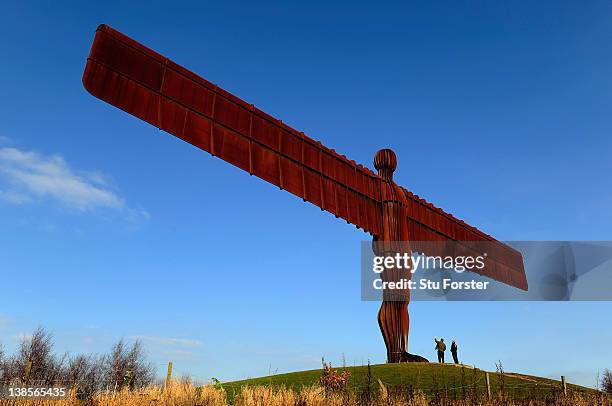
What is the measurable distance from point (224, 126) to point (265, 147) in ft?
5.90

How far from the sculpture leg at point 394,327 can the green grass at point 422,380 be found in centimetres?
100

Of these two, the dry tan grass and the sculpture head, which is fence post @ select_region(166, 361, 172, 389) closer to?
the dry tan grass

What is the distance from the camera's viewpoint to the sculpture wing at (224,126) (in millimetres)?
16688

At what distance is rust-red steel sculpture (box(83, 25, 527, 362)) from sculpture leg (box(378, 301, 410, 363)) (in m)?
0.04

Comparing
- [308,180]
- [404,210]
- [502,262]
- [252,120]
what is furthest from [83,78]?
[502,262]

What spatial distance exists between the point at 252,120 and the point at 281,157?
1738mm

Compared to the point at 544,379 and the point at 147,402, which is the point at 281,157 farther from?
the point at 544,379

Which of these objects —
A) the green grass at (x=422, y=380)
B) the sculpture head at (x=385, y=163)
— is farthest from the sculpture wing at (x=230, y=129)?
the green grass at (x=422, y=380)

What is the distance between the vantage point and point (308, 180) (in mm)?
20859

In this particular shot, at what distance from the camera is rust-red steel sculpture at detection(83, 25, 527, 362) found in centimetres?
1686

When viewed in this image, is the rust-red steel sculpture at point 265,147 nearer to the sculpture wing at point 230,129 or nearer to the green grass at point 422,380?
the sculpture wing at point 230,129

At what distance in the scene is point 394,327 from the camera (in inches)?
855

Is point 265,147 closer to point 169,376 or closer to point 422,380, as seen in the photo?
point 169,376

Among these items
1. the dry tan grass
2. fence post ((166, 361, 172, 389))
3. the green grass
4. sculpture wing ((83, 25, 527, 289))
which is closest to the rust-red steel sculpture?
sculpture wing ((83, 25, 527, 289))
